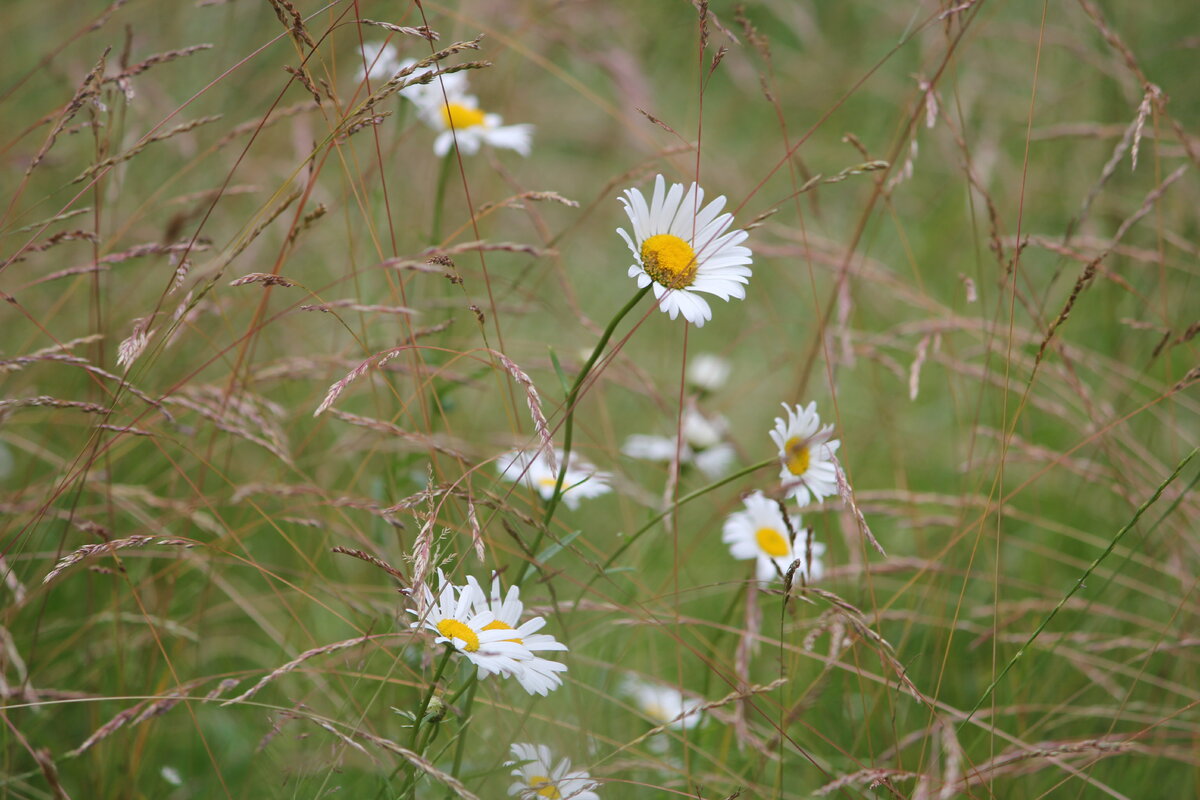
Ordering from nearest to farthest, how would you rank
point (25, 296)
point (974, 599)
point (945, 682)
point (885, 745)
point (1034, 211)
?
point (885, 745) < point (945, 682) < point (974, 599) < point (25, 296) < point (1034, 211)

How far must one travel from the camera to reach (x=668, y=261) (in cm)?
Answer: 111

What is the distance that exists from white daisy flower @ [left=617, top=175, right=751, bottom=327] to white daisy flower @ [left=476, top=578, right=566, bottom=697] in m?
0.38

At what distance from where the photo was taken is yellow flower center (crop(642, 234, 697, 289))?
3.60 feet

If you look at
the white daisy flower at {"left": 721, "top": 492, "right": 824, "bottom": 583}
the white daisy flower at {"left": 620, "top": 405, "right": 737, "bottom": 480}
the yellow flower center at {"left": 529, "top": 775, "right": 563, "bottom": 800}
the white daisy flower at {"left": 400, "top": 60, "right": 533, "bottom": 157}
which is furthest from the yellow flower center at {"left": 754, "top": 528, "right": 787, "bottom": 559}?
the white daisy flower at {"left": 400, "top": 60, "right": 533, "bottom": 157}

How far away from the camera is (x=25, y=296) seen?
6.79 feet

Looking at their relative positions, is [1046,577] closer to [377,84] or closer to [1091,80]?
[377,84]

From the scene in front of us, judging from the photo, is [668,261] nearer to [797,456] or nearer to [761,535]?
[797,456]

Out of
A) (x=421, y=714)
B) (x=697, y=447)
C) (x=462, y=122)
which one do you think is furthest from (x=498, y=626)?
(x=462, y=122)

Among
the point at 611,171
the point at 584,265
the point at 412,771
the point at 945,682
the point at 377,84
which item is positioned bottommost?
the point at 412,771

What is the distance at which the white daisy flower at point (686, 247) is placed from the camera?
1074 mm

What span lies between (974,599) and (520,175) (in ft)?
6.57

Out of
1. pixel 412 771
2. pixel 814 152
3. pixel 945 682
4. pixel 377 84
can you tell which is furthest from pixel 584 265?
pixel 412 771

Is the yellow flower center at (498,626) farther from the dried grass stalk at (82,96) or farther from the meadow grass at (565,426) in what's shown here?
the dried grass stalk at (82,96)

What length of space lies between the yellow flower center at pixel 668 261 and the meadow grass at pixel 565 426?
0.26 ft
